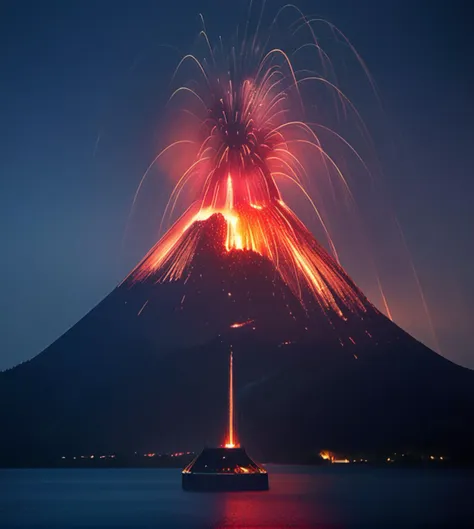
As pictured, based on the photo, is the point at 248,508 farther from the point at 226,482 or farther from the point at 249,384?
the point at 249,384

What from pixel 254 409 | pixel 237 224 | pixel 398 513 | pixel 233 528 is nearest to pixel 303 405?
pixel 254 409

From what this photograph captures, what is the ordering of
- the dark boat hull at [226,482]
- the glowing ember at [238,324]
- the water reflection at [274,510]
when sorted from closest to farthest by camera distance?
1. the water reflection at [274,510]
2. the dark boat hull at [226,482]
3. the glowing ember at [238,324]

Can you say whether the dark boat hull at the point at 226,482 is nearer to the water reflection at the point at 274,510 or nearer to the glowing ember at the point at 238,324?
the water reflection at the point at 274,510

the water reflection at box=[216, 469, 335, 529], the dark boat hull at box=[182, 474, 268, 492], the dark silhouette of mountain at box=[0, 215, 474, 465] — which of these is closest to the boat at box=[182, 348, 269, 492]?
the dark boat hull at box=[182, 474, 268, 492]

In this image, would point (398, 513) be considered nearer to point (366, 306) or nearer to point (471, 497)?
point (471, 497)

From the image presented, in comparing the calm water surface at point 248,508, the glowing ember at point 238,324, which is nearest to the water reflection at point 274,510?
the calm water surface at point 248,508

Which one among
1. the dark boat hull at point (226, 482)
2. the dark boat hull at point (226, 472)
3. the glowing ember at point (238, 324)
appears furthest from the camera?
the glowing ember at point (238, 324)

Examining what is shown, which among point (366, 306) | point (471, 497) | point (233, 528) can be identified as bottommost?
point (233, 528)

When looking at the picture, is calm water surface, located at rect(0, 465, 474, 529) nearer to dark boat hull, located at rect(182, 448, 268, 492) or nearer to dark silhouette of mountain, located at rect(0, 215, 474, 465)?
dark boat hull, located at rect(182, 448, 268, 492)
